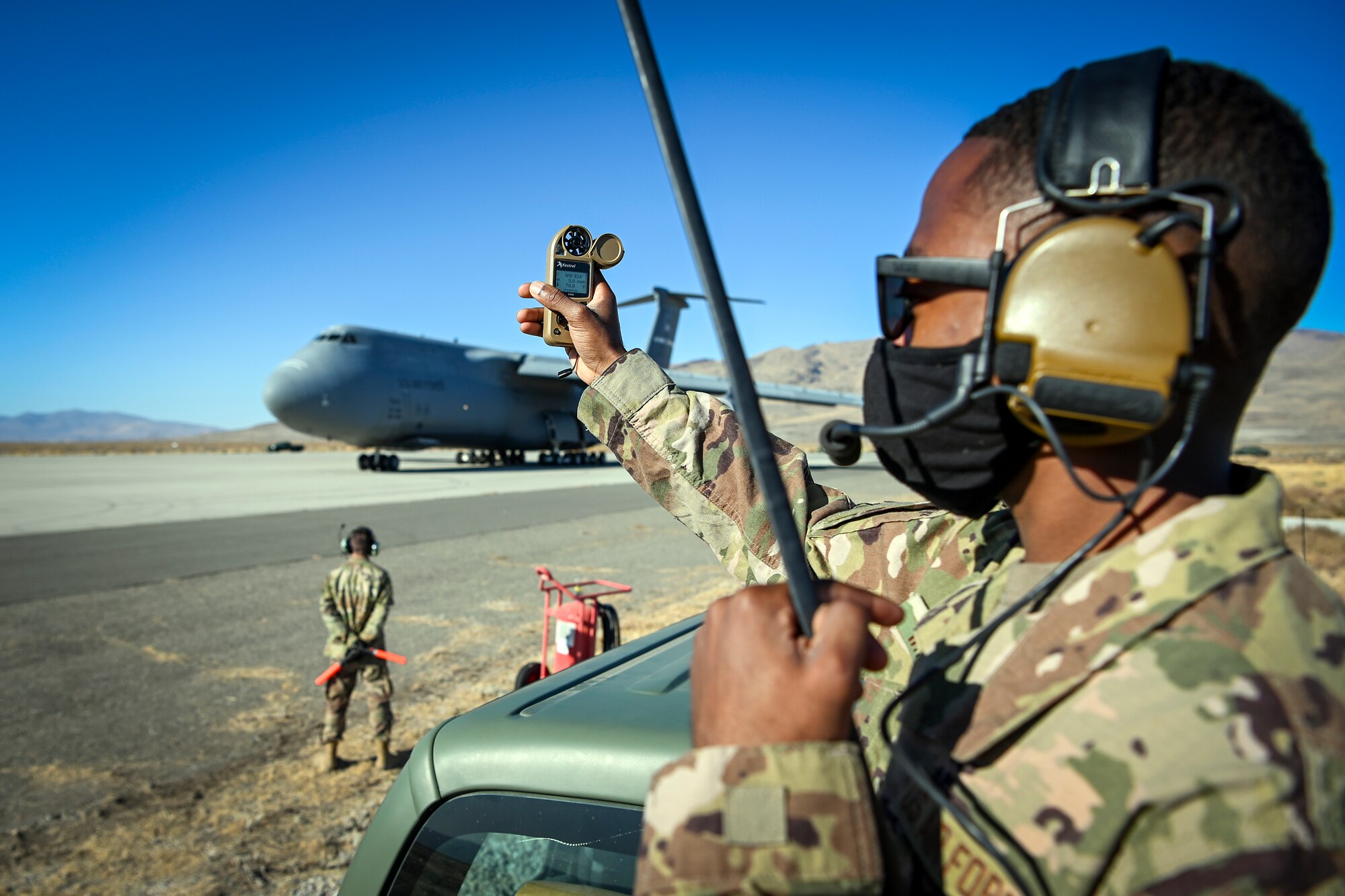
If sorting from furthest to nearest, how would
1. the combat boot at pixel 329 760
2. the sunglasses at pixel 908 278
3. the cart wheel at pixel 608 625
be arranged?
the cart wheel at pixel 608 625
the combat boot at pixel 329 760
the sunglasses at pixel 908 278

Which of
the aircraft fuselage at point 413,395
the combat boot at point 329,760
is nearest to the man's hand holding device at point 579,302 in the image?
the combat boot at point 329,760

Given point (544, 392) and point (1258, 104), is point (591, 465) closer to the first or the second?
point (544, 392)

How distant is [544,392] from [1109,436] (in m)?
33.6

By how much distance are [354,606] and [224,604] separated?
179 inches

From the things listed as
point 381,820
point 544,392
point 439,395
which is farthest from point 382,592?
point 544,392

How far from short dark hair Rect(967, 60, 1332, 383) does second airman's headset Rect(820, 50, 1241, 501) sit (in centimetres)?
4

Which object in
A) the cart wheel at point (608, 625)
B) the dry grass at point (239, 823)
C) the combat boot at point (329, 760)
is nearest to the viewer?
the dry grass at point (239, 823)

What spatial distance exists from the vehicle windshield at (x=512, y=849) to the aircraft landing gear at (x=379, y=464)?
3013cm

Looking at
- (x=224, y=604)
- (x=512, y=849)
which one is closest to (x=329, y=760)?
(x=512, y=849)

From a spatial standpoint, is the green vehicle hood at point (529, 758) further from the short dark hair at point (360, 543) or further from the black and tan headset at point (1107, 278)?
the short dark hair at point (360, 543)

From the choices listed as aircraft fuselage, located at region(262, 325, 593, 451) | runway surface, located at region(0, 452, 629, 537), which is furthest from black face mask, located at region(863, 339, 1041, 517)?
aircraft fuselage, located at region(262, 325, 593, 451)

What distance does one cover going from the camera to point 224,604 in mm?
9367

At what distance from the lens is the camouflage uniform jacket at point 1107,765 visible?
2.85ft

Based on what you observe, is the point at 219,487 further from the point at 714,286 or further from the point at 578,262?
the point at 714,286
